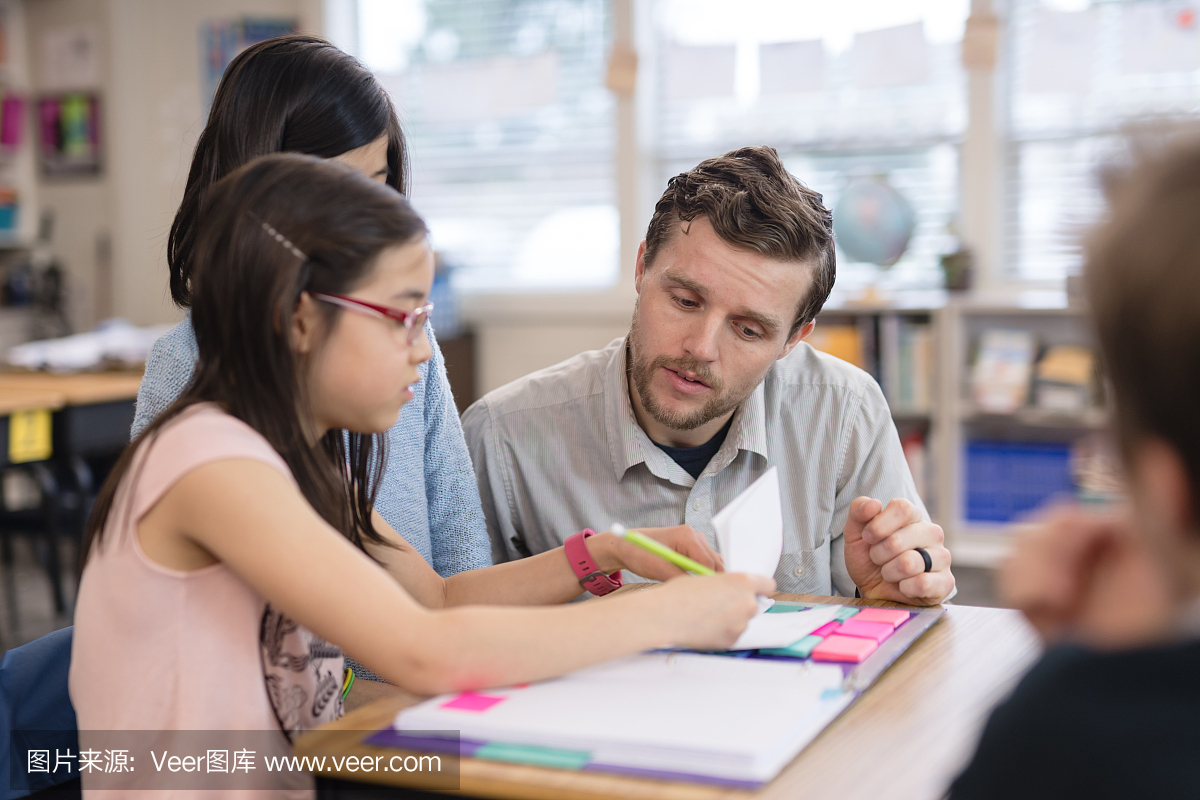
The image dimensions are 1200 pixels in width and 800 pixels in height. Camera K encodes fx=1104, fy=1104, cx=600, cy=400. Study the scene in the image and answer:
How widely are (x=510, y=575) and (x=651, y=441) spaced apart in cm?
40

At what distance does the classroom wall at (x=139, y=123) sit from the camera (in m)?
5.00

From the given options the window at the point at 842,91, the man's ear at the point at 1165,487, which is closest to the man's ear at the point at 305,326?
the man's ear at the point at 1165,487

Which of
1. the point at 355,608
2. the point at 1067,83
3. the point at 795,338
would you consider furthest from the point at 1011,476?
the point at 355,608

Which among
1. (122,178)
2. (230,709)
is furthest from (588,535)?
(122,178)

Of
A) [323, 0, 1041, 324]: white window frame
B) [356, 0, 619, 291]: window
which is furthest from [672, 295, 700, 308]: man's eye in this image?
[356, 0, 619, 291]: window

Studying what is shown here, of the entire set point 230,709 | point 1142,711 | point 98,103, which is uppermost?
point 98,103

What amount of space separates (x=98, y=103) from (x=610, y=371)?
4.27 m

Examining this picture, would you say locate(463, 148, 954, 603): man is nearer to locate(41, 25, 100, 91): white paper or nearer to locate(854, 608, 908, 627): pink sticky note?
locate(854, 608, 908, 627): pink sticky note

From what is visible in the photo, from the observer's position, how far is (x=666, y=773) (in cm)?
79

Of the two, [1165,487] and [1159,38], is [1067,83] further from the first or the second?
[1165,487]

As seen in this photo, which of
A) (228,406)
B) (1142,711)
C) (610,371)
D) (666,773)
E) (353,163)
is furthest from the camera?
(610,371)

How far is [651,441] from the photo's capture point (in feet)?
5.42

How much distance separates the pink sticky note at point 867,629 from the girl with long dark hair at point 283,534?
133 millimetres

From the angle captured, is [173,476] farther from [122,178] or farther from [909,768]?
[122,178]
